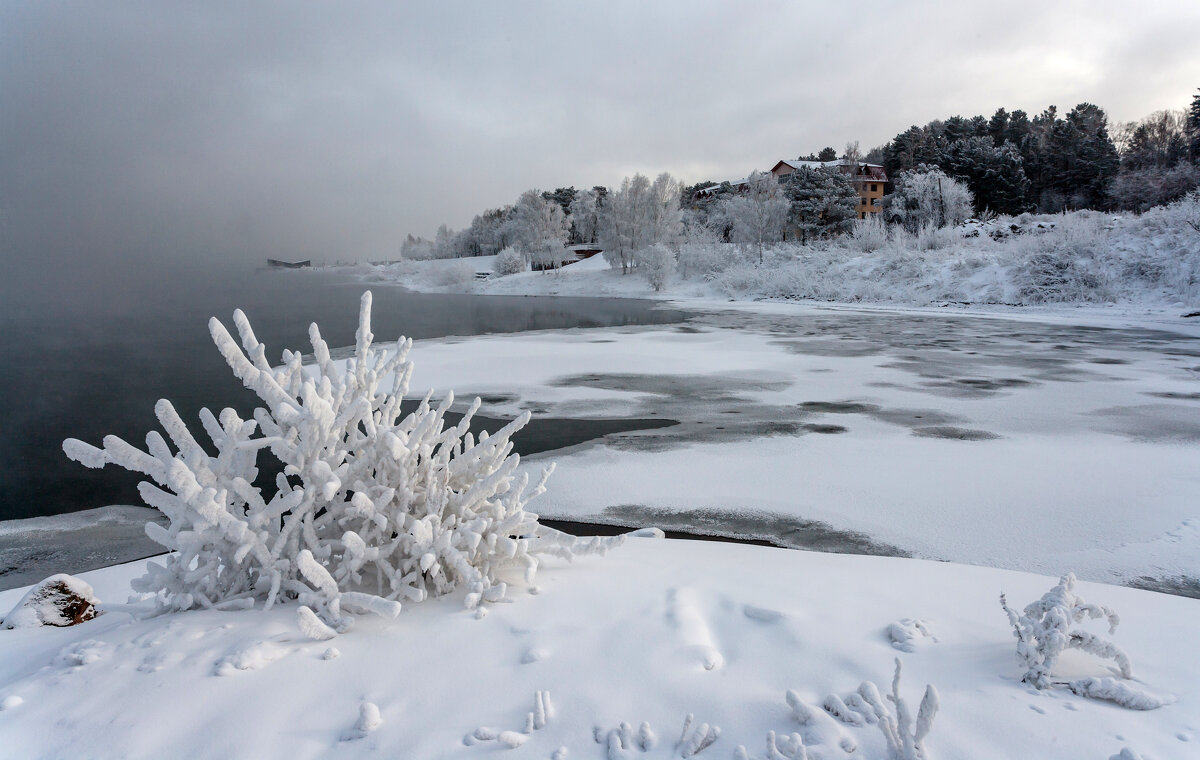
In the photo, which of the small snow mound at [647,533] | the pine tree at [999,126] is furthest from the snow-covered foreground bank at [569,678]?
the pine tree at [999,126]

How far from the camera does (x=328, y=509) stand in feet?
7.82

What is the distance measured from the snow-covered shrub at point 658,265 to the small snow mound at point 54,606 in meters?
37.7

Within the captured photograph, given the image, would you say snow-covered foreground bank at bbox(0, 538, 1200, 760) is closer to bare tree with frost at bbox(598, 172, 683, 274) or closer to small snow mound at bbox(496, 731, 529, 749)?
small snow mound at bbox(496, 731, 529, 749)

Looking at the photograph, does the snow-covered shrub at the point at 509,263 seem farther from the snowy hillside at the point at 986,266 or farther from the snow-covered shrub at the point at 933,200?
the snow-covered shrub at the point at 933,200

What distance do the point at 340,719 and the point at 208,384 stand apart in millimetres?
9276

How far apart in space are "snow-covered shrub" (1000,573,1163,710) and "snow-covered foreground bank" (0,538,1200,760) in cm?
4

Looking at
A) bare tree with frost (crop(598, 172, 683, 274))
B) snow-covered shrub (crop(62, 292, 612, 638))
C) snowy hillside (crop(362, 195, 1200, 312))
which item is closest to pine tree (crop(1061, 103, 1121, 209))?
snowy hillside (crop(362, 195, 1200, 312))

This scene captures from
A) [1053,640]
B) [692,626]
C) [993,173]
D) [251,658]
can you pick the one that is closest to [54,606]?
[251,658]

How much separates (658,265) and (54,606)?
37956 millimetres

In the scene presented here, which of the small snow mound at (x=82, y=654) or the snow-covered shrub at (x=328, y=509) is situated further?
the snow-covered shrub at (x=328, y=509)

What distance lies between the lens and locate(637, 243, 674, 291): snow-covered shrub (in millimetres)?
39094

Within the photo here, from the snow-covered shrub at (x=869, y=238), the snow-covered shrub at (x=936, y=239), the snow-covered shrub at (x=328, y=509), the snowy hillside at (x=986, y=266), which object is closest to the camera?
the snow-covered shrub at (x=328, y=509)

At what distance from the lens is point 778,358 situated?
38.2ft

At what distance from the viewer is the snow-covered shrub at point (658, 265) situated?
39.1 metres
